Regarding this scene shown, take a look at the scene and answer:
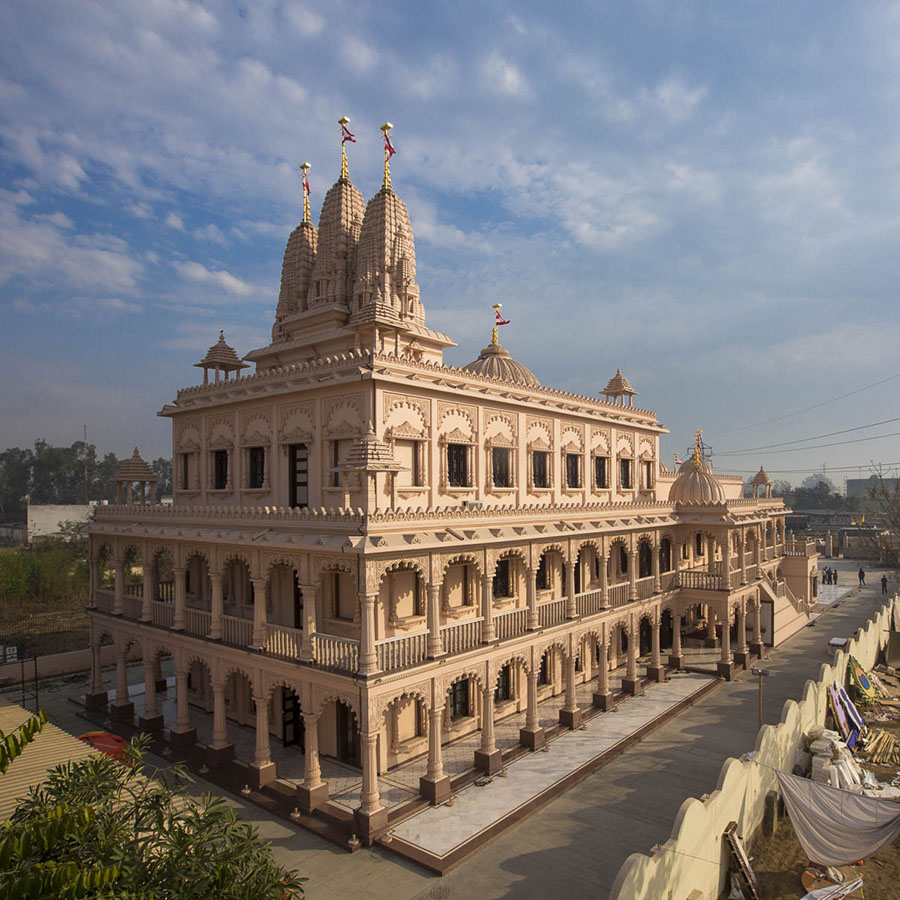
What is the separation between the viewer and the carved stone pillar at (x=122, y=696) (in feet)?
→ 73.9

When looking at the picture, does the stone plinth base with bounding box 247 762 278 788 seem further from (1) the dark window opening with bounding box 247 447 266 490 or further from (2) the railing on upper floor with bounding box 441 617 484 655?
(1) the dark window opening with bounding box 247 447 266 490

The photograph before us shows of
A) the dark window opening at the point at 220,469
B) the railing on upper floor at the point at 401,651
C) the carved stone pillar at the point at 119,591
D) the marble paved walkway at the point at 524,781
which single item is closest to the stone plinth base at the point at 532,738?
the marble paved walkway at the point at 524,781

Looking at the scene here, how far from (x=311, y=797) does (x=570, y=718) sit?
8977 mm

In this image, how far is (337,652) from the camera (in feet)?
51.6

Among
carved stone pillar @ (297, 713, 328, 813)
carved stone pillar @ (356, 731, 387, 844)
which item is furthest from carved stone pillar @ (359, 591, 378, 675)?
carved stone pillar @ (297, 713, 328, 813)

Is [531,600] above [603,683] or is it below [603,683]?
above

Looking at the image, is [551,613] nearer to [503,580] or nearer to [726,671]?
[503,580]

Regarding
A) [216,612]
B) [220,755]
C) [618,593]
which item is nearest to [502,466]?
[618,593]

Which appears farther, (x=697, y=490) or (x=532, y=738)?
(x=697, y=490)

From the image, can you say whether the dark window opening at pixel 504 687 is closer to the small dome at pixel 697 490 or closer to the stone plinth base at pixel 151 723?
the stone plinth base at pixel 151 723

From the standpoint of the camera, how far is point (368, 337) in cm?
2130

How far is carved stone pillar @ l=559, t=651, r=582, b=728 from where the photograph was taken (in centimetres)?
2109

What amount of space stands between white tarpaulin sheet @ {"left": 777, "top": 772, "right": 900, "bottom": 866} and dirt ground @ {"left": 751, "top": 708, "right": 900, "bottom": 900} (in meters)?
0.50

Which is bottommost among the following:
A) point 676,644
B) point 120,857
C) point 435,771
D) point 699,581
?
point 435,771
